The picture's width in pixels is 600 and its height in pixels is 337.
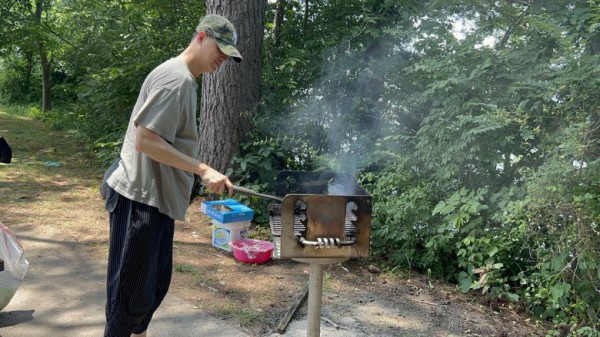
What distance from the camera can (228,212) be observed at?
4.69m

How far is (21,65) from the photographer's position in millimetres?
24391

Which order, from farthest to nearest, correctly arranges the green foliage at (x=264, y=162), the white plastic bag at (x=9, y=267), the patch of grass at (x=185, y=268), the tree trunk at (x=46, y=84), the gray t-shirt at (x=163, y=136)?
the tree trunk at (x=46, y=84) → the green foliage at (x=264, y=162) → the patch of grass at (x=185, y=268) → the white plastic bag at (x=9, y=267) → the gray t-shirt at (x=163, y=136)

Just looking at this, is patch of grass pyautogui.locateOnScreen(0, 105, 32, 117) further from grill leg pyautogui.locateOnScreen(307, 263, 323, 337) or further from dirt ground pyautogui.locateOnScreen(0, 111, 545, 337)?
grill leg pyautogui.locateOnScreen(307, 263, 323, 337)

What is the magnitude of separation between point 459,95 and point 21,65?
2518 cm

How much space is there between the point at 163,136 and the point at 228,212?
2646 millimetres

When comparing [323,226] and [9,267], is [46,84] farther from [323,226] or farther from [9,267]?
[323,226]

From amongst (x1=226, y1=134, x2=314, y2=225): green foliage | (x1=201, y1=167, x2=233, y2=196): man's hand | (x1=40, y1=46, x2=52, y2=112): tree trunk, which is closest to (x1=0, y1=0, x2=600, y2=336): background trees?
(x1=226, y1=134, x2=314, y2=225): green foliage

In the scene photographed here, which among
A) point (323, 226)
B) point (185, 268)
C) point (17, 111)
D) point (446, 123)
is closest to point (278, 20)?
point (446, 123)

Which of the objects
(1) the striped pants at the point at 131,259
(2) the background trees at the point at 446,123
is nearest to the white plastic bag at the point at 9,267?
(1) the striped pants at the point at 131,259

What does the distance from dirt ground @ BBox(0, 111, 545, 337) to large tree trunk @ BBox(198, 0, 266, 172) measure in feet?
2.61

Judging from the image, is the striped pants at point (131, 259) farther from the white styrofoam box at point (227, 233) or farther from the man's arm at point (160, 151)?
the white styrofoam box at point (227, 233)

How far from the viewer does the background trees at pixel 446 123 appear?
3635 mm

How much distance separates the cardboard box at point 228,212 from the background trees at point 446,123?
1.01m

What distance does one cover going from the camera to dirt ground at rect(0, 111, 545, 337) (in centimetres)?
357
